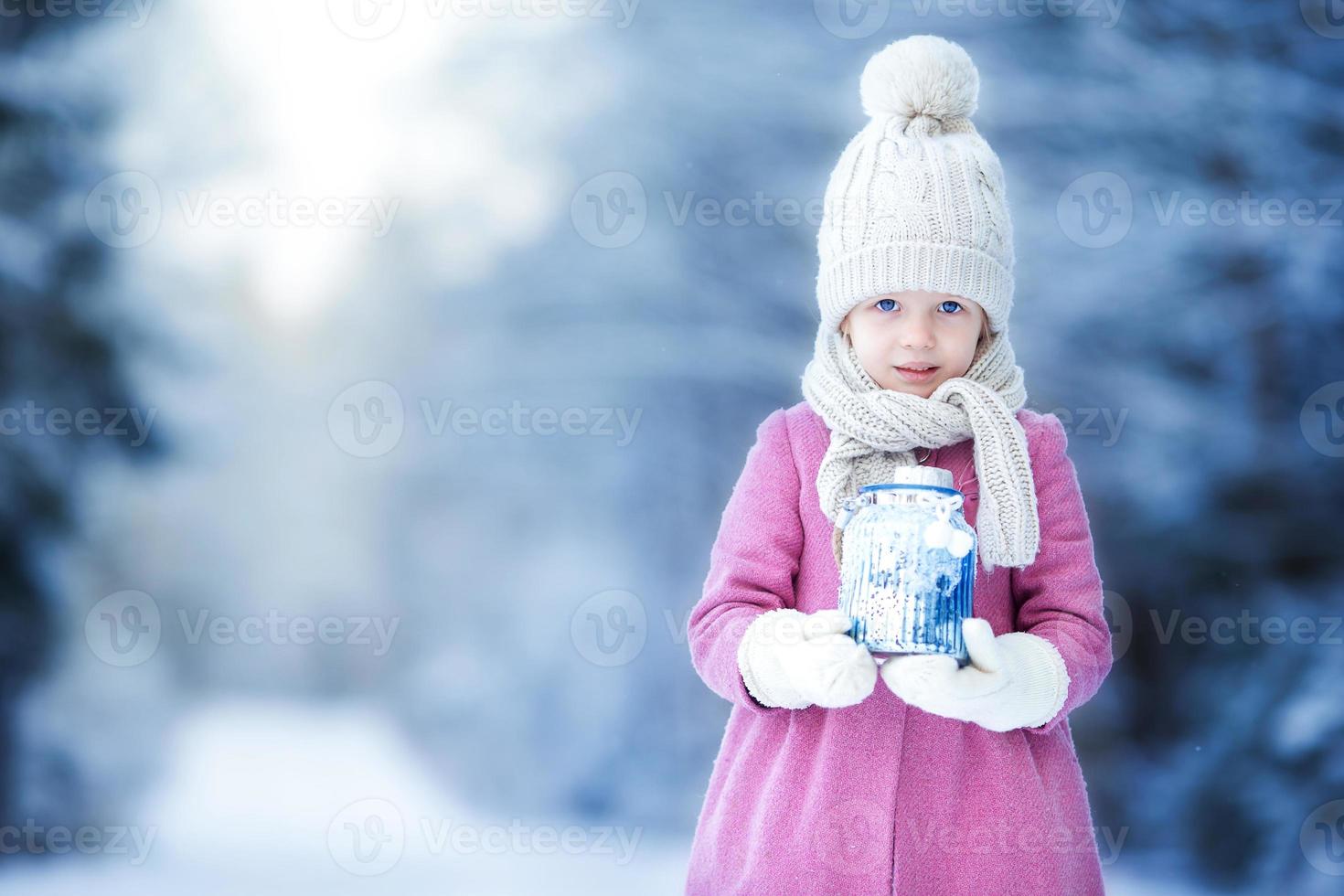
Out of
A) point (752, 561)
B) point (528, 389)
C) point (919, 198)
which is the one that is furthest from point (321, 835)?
point (919, 198)

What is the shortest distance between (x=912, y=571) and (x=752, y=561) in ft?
0.90

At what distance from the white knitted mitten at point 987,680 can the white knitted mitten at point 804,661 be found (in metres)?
0.04

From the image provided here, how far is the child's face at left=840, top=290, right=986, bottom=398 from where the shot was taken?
1.32 m

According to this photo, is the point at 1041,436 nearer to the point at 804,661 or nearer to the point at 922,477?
the point at 922,477

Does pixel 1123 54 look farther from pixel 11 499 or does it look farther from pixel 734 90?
pixel 11 499

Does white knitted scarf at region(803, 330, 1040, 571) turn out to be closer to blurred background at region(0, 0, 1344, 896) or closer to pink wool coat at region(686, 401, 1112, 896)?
pink wool coat at region(686, 401, 1112, 896)

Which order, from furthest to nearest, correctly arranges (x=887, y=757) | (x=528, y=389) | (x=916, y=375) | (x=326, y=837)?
1. (x=528, y=389)
2. (x=326, y=837)
3. (x=916, y=375)
4. (x=887, y=757)

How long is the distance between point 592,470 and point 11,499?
1210mm

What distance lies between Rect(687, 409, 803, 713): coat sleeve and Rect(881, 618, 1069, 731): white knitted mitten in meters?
0.21

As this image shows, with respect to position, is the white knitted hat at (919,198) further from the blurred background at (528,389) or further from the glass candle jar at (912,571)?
the blurred background at (528,389)

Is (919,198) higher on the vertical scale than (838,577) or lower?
higher

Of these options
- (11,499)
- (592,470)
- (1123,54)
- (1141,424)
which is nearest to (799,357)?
(592,470)

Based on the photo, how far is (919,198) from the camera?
1315 mm

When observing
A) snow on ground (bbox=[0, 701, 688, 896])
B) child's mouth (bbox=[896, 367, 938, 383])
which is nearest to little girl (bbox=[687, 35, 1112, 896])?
child's mouth (bbox=[896, 367, 938, 383])
